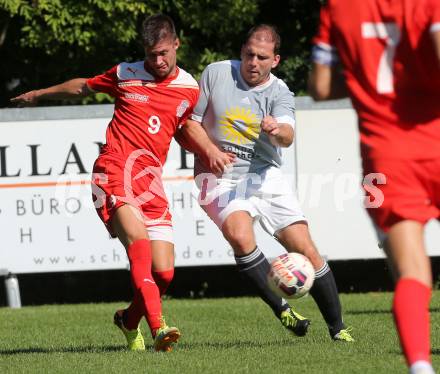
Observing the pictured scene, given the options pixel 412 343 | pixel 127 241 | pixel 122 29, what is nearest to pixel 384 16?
pixel 412 343

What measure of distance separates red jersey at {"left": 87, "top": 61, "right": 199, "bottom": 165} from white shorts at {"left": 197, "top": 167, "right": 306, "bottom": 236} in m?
0.47

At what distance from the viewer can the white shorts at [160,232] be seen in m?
8.45

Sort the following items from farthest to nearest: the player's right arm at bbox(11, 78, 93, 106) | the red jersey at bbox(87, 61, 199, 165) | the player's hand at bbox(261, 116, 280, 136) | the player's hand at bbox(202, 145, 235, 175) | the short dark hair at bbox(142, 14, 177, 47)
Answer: the player's right arm at bbox(11, 78, 93, 106) < the red jersey at bbox(87, 61, 199, 165) < the player's hand at bbox(202, 145, 235, 175) < the short dark hair at bbox(142, 14, 177, 47) < the player's hand at bbox(261, 116, 280, 136)

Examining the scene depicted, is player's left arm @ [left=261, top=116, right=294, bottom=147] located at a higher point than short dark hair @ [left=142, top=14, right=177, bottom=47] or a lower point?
Result: lower

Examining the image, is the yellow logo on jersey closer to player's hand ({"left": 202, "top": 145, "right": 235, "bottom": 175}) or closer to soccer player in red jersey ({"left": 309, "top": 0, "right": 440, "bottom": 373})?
player's hand ({"left": 202, "top": 145, "right": 235, "bottom": 175})

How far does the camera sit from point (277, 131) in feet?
26.2

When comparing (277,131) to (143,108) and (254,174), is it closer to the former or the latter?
(254,174)

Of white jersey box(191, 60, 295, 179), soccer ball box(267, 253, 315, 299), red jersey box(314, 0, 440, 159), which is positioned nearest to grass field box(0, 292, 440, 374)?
soccer ball box(267, 253, 315, 299)

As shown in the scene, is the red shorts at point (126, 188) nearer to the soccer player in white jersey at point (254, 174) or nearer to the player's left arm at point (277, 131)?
the soccer player in white jersey at point (254, 174)

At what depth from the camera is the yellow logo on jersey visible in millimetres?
8617

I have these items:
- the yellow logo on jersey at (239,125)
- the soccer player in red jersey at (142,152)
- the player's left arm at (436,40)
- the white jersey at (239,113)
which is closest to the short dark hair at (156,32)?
the soccer player in red jersey at (142,152)

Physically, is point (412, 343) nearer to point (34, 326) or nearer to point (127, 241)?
point (127, 241)

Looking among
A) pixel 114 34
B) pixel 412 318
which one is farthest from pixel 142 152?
pixel 114 34

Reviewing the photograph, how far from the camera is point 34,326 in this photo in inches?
440
